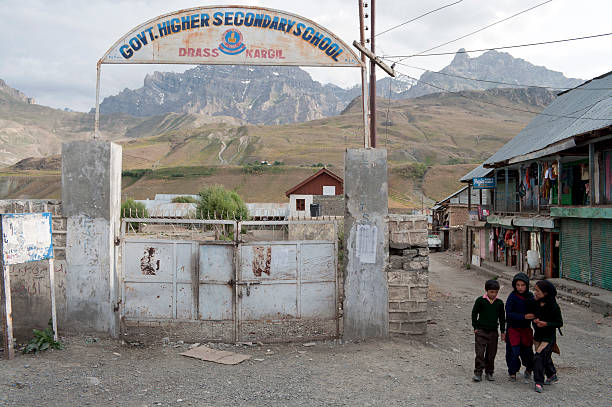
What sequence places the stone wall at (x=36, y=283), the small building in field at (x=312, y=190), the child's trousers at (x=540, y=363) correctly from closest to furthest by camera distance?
the child's trousers at (x=540, y=363), the stone wall at (x=36, y=283), the small building in field at (x=312, y=190)

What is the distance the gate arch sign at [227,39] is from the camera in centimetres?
811

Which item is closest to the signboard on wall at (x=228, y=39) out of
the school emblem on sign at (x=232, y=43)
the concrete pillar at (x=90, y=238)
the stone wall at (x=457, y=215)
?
the school emblem on sign at (x=232, y=43)

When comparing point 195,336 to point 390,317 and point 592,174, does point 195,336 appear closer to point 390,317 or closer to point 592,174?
point 390,317

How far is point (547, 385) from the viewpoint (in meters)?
5.98

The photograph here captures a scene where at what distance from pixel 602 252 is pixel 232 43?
13965 mm

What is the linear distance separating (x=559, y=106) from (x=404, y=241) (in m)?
20.5

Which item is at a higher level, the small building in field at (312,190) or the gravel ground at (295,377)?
the small building in field at (312,190)

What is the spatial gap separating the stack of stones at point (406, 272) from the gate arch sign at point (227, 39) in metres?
3.11

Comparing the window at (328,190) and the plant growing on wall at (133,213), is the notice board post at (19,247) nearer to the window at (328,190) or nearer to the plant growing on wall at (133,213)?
the plant growing on wall at (133,213)

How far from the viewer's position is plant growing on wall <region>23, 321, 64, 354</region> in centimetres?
691

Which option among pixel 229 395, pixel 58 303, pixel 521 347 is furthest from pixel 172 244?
pixel 521 347

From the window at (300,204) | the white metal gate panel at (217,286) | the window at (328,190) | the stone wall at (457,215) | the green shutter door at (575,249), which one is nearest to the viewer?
the white metal gate panel at (217,286)

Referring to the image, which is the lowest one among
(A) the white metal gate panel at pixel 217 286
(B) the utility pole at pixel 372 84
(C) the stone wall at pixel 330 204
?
(A) the white metal gate panel at pixel 217 286

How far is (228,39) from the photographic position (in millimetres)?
8156
